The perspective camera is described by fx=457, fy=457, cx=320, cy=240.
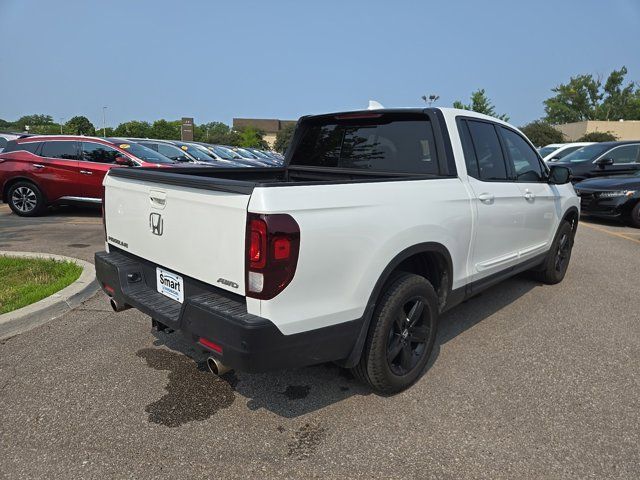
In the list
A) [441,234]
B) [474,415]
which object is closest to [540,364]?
[474,415]

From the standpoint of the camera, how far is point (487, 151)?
153 inches

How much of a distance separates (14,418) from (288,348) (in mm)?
1743

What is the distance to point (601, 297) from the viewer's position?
511cm

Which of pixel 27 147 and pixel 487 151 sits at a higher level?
pixel 487 151

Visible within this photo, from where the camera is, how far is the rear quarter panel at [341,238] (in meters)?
2.22

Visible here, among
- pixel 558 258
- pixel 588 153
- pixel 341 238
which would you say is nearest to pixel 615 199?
pixel 588 153

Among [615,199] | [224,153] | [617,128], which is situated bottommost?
[615,199]

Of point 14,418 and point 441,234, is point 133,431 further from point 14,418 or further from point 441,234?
point 441,234

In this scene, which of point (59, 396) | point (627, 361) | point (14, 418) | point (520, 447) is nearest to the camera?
point (520, 447)

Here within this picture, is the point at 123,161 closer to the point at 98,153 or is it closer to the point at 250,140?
the point at 98,153

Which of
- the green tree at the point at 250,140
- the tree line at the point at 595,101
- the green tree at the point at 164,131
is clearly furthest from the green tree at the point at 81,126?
the tree line at the point at 595,101

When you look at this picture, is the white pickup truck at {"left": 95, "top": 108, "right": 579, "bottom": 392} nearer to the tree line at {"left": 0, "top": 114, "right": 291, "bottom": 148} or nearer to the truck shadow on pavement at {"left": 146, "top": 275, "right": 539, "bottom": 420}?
the truck shadow on pavement at {"left": 146, "top": 275, "right": 539, "bottom": 420}

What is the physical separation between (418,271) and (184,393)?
180 centimetres

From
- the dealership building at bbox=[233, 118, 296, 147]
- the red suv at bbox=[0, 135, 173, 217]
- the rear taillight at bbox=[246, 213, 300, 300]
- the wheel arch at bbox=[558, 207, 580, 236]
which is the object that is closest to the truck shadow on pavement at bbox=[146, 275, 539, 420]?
the rear taillight at bbox=[246, 213, 300, 300]
